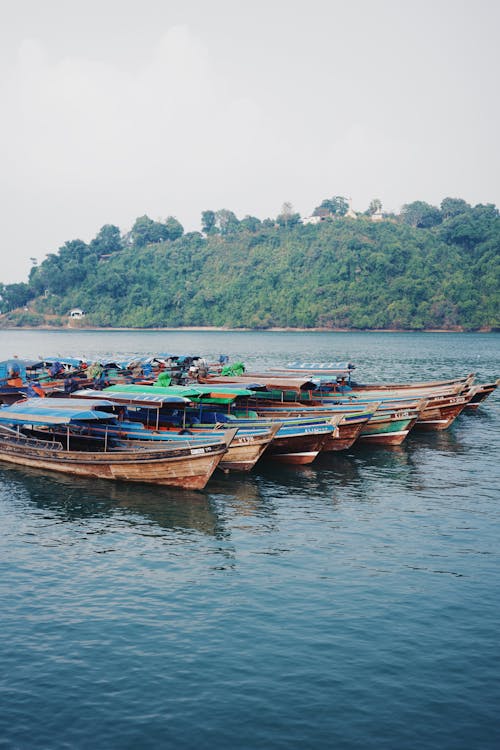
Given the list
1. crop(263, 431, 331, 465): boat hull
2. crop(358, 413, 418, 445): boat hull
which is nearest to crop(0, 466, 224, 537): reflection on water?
crop(263, 431, 331, 465): boat hull

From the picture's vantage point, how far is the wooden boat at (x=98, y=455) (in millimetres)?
27688

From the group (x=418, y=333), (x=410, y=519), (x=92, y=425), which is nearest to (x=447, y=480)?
(x=410, y=519)

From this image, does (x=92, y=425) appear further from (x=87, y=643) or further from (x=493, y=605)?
(x=493, y=605)

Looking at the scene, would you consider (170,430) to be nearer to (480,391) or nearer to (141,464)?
(141,464)

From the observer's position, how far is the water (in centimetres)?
1348

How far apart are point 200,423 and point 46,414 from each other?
7.85 m

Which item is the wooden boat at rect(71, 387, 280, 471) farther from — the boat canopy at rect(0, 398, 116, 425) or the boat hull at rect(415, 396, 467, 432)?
the boat hull at rect(415, 396, 467, 432)

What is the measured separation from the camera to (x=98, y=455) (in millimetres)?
29641

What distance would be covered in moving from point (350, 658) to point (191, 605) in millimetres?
4490

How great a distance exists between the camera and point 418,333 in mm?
181875

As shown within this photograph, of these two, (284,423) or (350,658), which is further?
(284,423)

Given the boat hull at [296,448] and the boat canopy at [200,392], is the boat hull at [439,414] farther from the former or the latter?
the boat canopy at [200,392]

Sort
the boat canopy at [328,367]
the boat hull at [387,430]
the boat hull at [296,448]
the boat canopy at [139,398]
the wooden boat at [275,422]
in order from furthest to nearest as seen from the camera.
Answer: the boat canopy at [328,367]
the boat hull at [387,430]
the boat canopy at [139,398]
the boat hull at [296,448]
the wooden boat at [275,422]

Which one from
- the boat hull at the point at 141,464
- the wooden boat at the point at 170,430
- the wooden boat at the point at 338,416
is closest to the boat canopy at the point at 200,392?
the wooden boat at the point at 170,430
